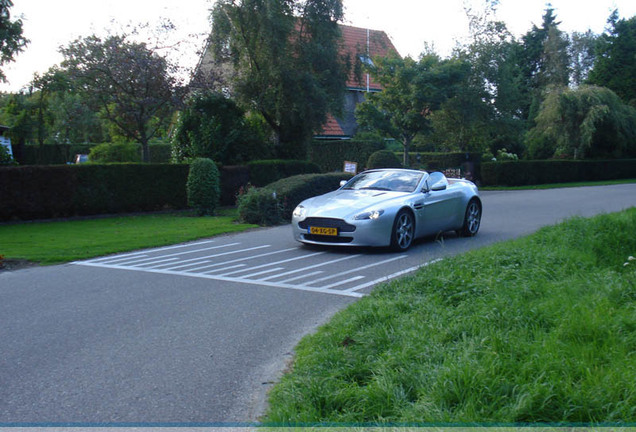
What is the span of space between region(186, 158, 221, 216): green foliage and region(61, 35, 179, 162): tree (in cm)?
471

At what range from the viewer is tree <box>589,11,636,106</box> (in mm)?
47719

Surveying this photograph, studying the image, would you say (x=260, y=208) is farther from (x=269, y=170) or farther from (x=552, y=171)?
(x=552, y=171)

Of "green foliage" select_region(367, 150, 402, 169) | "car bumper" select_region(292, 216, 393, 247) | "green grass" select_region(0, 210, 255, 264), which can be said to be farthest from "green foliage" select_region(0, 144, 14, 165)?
"green foliage" select_region(367, 150, 402, 169)

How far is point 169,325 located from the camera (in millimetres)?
5910

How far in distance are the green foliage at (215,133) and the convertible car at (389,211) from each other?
12.0 meters

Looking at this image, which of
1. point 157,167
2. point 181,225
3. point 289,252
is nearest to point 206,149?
point 157,167

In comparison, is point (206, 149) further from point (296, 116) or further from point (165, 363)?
point (165, 363)

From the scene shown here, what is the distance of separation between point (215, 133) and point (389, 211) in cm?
1427

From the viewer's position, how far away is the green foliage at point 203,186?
18000mm

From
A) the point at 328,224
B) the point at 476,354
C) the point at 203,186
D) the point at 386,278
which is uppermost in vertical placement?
the point at 203,186

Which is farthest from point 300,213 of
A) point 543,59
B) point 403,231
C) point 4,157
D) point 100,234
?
point 543,59

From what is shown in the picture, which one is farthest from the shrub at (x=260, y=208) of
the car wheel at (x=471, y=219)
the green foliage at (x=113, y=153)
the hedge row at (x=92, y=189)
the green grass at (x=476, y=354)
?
the green grass at (x=476, y=354)

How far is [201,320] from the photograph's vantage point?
6.08m

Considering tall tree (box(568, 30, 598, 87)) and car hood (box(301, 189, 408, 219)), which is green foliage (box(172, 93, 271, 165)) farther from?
tall tree (box(568, 30, 598, 87))
